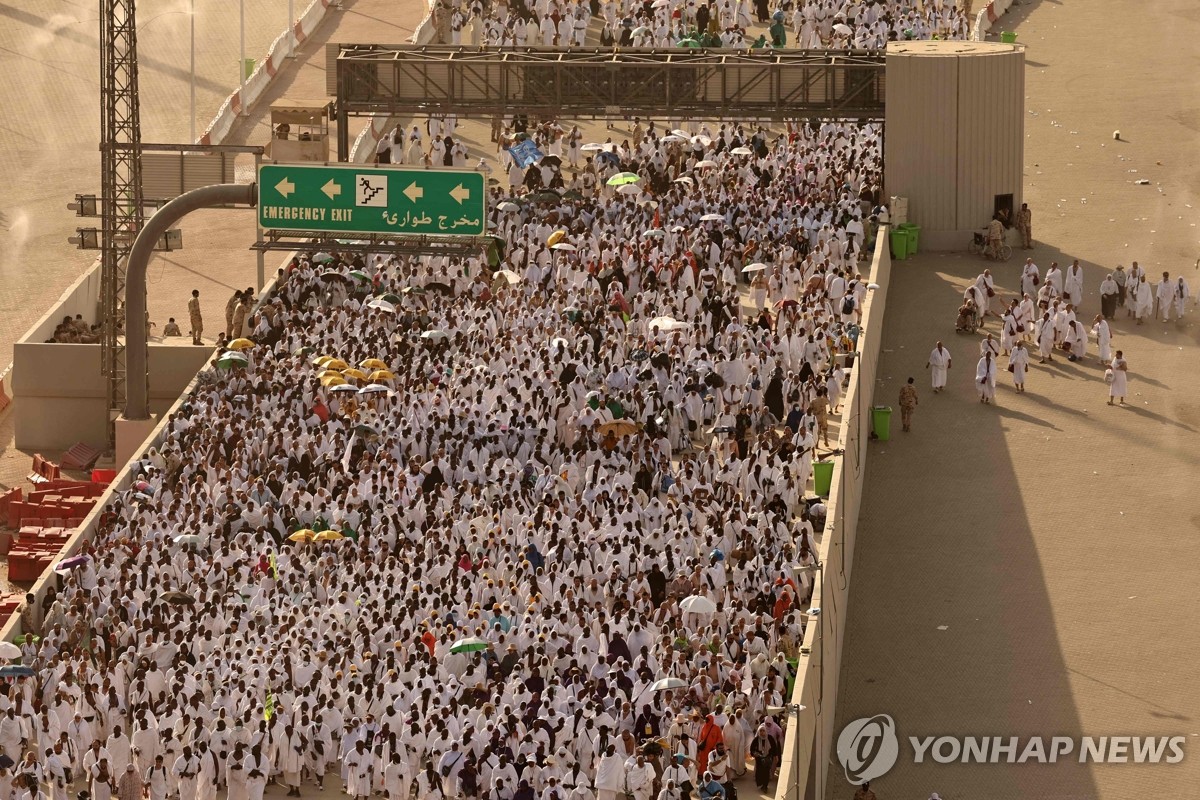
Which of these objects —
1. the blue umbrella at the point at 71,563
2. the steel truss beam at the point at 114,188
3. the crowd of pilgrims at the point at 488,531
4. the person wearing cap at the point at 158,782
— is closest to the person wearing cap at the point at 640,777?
the crowd of pilgrims at the point at 488,531

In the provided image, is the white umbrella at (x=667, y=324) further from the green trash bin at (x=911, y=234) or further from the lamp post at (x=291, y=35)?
the lamp post at (x=291, y=35)

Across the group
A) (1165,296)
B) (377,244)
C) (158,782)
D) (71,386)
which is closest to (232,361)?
(377,244)

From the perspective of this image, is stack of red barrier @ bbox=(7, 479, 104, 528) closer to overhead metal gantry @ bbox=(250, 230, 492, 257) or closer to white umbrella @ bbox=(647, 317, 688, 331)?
overhead metal gantry @ bbox=(250, 230, 492, 257)

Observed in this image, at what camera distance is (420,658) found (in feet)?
109

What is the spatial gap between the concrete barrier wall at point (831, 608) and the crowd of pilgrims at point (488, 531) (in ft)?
1.51

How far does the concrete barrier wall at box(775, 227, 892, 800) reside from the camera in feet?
99.5

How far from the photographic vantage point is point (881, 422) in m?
41.3

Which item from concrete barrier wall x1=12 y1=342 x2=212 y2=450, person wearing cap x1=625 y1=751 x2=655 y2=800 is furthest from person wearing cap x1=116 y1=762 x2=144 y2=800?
concrete barrier wall x1=12 y1=342 x2=212 y2=450

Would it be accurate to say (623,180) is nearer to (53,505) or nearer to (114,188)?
(114,188)

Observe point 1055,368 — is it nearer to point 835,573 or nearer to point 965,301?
point 965,301

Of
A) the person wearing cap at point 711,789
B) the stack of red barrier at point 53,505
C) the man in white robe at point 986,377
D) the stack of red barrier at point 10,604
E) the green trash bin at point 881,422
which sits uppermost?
the man in white robe at point 986,377

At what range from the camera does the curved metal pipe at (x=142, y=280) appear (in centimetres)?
4212

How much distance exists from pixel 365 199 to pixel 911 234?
1261cm

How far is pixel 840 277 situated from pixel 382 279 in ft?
27.0
